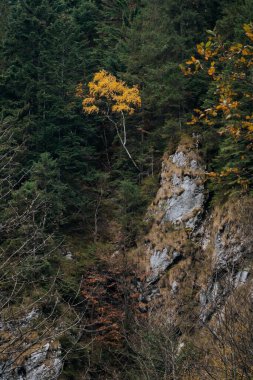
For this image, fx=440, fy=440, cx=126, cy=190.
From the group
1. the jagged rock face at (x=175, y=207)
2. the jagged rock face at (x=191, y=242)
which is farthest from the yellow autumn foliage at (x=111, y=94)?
the jagged rock face at (x=175, y=207)

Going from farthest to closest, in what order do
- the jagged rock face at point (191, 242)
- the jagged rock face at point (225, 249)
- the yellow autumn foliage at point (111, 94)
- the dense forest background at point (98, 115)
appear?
the yellow autumn foliage at point (111, 94) → the dense forest background at point (98, 115) → the jagged rock face at point (191, 242) → the jagged rock face at point (225, 249)

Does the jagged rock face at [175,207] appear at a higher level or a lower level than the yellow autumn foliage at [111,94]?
lower

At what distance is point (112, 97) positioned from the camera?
87.3 ft

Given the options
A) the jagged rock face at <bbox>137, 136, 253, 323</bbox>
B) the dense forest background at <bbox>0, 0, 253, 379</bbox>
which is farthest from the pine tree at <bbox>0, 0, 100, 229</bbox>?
the jagged rock face at <bbox>137, 136, 253, 323</bbox>

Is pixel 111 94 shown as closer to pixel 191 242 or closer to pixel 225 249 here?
pixel 191 242

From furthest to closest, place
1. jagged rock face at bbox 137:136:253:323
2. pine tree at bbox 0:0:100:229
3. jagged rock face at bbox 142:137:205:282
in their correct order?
pine tree at bbox 0:0:100:229 → jagged rock face at bbox 142:137:205:282 → jagged rock face at bbox 137:136:253:323

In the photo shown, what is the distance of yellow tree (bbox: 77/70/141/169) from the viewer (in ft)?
81.8

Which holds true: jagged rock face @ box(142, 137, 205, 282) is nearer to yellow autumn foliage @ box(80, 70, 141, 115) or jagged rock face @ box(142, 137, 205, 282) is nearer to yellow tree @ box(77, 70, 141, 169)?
yellow tree @ box(77, 70, 141, 169)

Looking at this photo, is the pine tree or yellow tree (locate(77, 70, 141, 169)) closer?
the pine tree

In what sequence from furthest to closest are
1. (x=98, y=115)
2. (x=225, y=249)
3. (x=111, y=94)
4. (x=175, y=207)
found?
(x=98, y=115), (x=111, y=94), (x=175, y=207), (x=225, y=249)

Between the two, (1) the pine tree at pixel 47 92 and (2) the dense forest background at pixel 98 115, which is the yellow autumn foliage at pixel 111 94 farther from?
(1) the pine tree at pixel 47 92

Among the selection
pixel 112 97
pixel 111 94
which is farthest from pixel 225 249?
pixel 112 97

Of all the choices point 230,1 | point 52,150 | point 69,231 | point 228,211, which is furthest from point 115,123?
point 228,211

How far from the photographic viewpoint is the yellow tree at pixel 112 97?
81.8 ft
